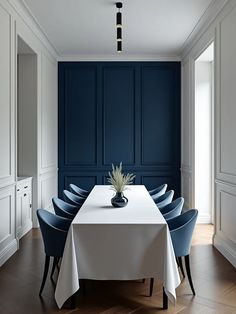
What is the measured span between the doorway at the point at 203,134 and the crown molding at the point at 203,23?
44 cm

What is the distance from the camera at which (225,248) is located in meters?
4.62

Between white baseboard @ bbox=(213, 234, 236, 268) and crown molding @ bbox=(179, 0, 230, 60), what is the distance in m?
3.08

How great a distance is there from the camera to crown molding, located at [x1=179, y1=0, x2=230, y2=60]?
4.83 meters

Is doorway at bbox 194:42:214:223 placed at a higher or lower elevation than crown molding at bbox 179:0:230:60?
lower

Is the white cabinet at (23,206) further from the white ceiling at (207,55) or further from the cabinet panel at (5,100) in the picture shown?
the white ceiling at (207,55)

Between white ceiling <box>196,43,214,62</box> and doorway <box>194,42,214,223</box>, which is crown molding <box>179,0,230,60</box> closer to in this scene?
white ceiling <box>196,43,214,62</box>

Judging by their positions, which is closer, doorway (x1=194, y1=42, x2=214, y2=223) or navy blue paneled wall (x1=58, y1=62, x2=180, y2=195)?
doorway (x1=194, y1=42, x2=214, y2=223)

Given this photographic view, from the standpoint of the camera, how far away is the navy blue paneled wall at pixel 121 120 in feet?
25.7

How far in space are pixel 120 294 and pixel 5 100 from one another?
8.88 ft


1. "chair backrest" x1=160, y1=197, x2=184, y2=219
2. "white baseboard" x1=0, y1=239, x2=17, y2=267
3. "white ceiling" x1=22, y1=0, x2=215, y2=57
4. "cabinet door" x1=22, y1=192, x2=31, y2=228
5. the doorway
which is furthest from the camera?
the doorway

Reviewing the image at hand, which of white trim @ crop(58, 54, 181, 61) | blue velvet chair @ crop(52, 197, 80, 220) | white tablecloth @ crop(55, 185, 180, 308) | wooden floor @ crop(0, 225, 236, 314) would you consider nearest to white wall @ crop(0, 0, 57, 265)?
wooden floor @ crop(0, 225, 236, 314)

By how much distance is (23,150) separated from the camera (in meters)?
6.24

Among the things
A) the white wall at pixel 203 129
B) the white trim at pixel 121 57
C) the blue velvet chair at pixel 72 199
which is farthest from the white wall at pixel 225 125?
the white trim at pixel 121 57

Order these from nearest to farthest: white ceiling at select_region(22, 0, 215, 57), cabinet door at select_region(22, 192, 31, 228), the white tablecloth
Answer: the white tablecloth, white ceiling at select_region(22, 0, 215, 57), cabinet door at select_region(22, 192, 31, 228)
